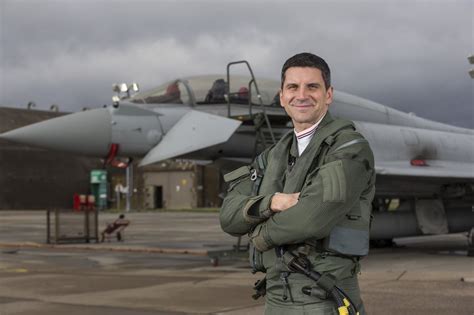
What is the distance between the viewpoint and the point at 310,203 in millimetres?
2305

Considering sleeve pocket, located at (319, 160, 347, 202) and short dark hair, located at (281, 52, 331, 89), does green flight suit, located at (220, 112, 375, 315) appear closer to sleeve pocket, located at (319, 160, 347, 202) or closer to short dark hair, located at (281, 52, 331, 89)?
sleeve pocket, located at (319, 160, 347, 202)

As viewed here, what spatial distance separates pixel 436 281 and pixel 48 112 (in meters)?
53.1

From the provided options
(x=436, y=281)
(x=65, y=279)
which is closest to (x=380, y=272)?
(x=436, y=281)

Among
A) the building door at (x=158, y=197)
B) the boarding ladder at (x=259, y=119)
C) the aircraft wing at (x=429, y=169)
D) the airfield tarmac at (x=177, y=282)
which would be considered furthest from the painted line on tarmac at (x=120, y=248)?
the building door at (x=158, y=197)

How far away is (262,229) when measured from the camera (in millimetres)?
2430

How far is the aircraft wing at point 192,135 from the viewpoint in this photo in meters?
11.2

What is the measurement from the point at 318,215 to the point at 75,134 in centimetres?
988

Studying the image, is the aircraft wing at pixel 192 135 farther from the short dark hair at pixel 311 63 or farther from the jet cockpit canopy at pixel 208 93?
the short dark hair at pixel 311 63

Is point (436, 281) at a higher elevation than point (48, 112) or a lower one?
lower

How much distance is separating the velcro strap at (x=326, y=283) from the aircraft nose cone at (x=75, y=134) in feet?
31.6

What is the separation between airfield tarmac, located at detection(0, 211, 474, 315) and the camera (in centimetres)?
728

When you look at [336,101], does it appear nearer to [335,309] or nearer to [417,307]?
[417,307]

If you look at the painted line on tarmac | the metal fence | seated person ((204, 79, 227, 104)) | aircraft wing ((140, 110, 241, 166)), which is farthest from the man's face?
the metal fence

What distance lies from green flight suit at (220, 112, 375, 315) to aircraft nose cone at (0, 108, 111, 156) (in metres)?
9.29
